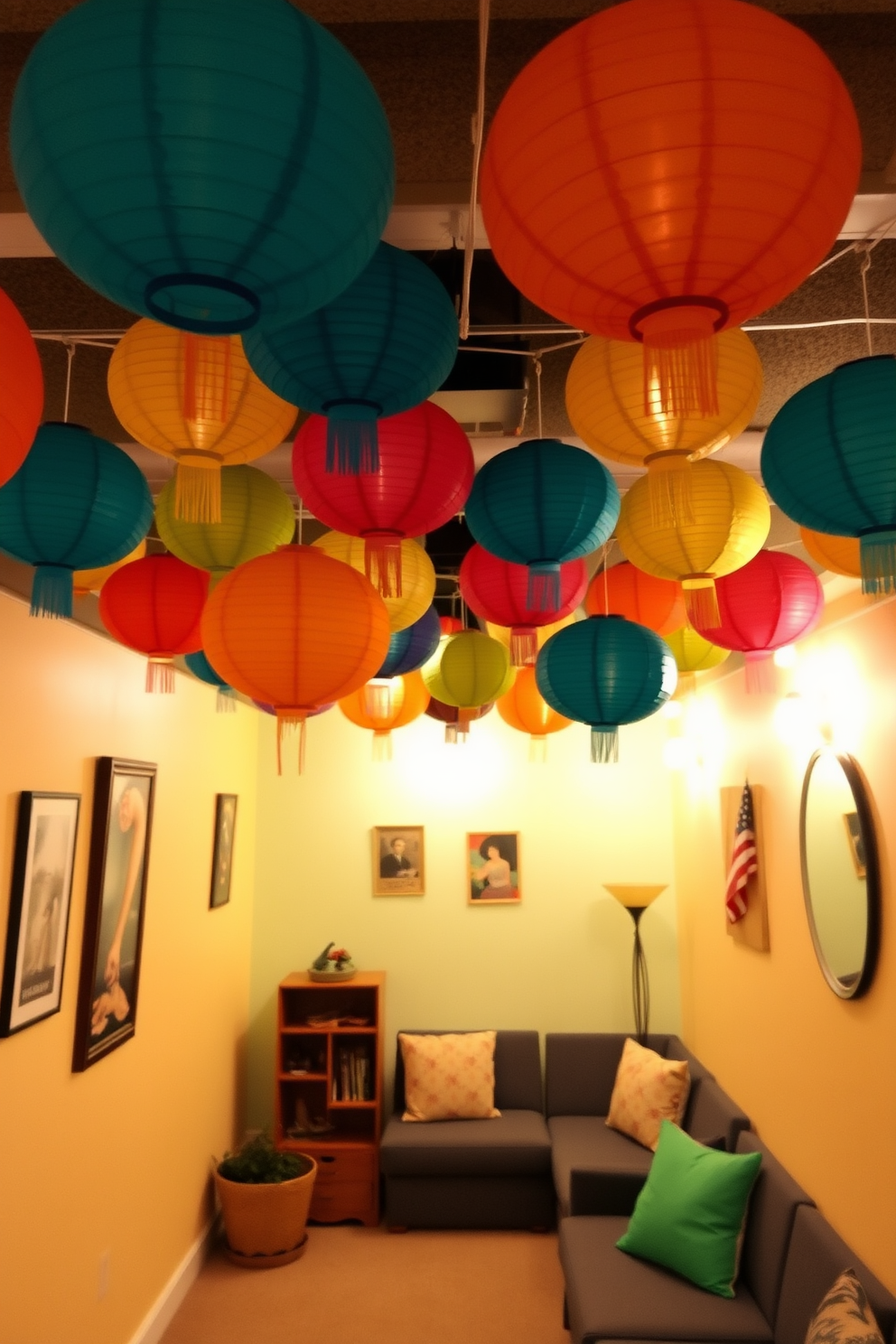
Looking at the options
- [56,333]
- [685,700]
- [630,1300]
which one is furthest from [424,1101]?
[56,333]

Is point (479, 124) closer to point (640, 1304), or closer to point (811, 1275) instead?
point (811, 1275)

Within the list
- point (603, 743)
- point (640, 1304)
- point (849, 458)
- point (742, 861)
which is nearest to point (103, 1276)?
point (640, 1304)

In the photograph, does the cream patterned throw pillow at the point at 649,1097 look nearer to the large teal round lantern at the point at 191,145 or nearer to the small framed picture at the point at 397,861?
the small framed picture at the point at 397,861

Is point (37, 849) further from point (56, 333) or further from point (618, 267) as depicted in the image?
point (618, 267)

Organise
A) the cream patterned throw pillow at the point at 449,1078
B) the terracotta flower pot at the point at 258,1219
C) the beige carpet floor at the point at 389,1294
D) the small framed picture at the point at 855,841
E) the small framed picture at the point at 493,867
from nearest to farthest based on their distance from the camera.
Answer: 1. the small framed picture at the point at 855,841
2. the beige carpet floor at the point at 389,1294
3. the terracotta flower pot at the point at 258,1219
4. the cream patterned throw pillow at the point at 449,1078
5. the small framed picture at the point at 493,867

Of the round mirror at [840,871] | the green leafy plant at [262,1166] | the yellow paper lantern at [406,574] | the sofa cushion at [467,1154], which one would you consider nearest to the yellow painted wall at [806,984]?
Answer: the round mirror at [840,871]

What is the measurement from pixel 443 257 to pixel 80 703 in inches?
74.3

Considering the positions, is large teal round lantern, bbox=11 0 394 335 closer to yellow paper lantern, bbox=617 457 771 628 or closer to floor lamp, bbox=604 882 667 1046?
yellow paper lantern, bbox=617 457 771 628

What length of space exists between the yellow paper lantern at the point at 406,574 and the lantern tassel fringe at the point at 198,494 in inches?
22.8

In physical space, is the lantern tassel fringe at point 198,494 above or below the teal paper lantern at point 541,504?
below

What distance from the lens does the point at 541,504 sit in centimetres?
144

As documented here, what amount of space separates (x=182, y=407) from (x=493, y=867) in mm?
4469

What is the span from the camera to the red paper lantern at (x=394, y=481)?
1273 mm

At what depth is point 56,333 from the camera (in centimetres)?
181
